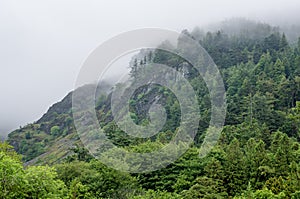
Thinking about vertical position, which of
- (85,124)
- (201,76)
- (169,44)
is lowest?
(85,124)

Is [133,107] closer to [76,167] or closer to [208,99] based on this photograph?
[208,99]

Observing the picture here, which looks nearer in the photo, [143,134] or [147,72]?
[143,134]

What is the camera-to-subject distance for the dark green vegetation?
26.8 metres

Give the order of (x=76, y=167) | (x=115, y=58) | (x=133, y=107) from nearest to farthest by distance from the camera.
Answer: (x=115, y=58) → (x=76, y=167) → (x=133, y=107)

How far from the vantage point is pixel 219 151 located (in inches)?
1639

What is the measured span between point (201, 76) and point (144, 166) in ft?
194

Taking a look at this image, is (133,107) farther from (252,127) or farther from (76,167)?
(76,167)

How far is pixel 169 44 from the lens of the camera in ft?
403

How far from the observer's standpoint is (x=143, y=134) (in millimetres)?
60969

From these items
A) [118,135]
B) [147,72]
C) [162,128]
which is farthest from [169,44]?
[118,135]

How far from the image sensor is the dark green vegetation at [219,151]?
26.8m

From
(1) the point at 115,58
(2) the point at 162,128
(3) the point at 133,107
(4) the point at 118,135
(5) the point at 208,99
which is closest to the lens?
(1) the point at 115,58

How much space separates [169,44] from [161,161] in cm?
8641

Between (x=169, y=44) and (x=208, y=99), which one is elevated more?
(x=169, y=44)
